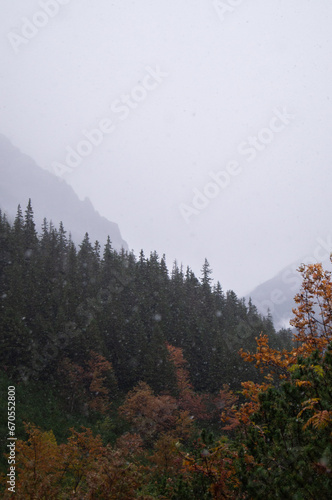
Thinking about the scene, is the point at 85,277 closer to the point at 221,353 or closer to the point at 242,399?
the point at 221,353

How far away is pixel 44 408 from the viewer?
27516 millimetres

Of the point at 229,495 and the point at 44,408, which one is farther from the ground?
the point at 44,408

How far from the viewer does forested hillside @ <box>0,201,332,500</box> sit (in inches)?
206

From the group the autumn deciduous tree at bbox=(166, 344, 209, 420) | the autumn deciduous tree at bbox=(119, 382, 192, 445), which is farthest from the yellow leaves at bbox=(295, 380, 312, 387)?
the autumn deciduous tree at bbox=(166, 344, 209, 420)

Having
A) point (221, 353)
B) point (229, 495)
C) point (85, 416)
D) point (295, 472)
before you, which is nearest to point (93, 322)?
point (85, 416)

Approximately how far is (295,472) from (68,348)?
33.9 m

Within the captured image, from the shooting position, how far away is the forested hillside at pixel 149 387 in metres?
5.23

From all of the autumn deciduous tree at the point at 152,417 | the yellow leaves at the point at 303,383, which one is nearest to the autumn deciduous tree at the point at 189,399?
the autumn deciduous tree at the point at 152,417

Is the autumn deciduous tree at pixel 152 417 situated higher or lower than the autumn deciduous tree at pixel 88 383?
lower

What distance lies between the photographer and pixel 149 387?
33.6 meters

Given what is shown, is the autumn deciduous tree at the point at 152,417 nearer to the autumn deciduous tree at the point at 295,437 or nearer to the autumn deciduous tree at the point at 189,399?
the autumn deciduous tree at the point at 189,399

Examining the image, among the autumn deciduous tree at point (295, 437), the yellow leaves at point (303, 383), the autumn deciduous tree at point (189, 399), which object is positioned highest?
the autumn deciduous tree at point (189, 399)

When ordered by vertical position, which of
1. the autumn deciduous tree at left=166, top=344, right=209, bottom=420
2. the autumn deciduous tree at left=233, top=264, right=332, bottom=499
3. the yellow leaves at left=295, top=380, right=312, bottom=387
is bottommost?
the autumn deciduous tree at left=233, top=264, right=332, bottom=499

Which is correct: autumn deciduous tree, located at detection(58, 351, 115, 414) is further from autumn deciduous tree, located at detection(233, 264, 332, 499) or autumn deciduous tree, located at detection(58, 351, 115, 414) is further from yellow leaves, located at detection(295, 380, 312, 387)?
yellow leaves, located at detection(295, 380, 312, 387)
